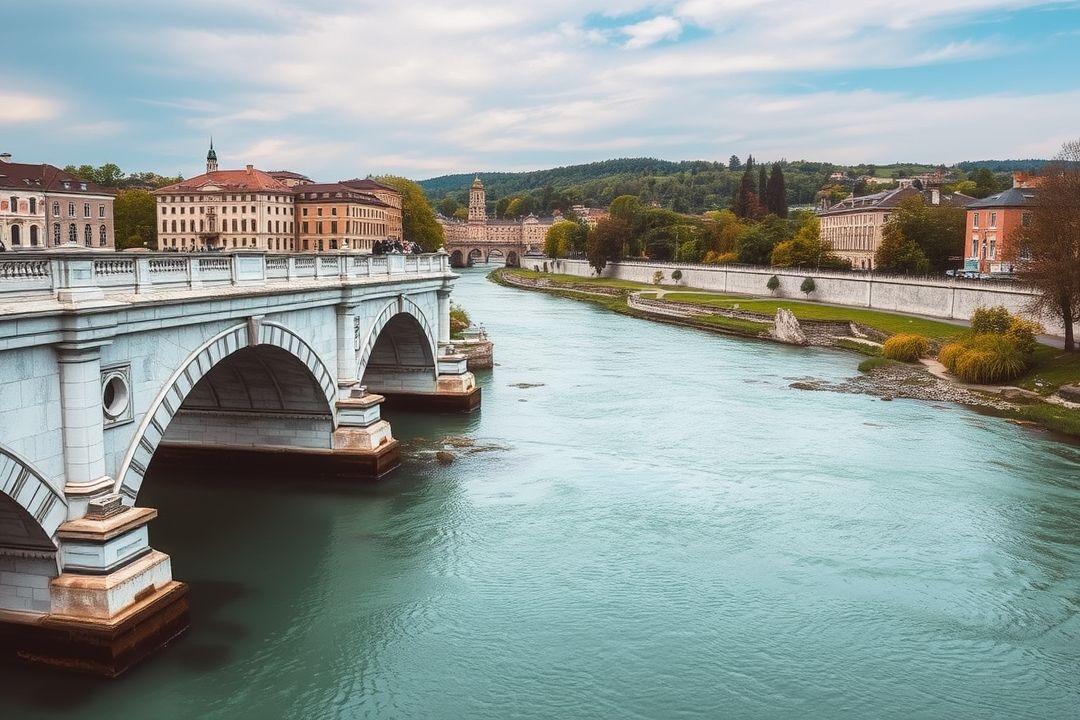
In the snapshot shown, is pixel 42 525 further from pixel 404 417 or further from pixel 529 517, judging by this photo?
pixel 404 417

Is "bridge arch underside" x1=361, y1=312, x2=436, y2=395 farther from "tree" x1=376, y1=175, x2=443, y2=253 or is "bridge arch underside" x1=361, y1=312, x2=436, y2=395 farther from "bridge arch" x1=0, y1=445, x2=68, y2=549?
"tree" x1=376, y1=175, x2=443, y2=253

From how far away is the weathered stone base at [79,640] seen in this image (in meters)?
12.6

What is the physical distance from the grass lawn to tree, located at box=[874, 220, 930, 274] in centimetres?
703

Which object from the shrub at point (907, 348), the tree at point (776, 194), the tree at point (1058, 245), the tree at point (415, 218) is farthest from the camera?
the tree at point (776, 194)

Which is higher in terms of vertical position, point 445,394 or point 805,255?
point 805,255

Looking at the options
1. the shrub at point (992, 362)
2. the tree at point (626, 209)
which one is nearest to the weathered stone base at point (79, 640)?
the shrub at point (992, 362)

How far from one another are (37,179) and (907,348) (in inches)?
1731

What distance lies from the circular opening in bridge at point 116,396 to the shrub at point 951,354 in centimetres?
3378

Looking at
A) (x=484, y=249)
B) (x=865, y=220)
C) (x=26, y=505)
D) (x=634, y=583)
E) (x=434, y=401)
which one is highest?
(x=865, y=220)

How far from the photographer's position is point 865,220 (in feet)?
298

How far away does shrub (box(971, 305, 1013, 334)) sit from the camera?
1596 inches

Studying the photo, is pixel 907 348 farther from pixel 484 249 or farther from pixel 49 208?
pixel 484 249

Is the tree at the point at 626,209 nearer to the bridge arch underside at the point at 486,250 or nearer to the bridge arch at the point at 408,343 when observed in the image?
the bridge arch underside at the point at 486,250

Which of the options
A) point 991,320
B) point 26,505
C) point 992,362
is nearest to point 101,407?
point 26,505
